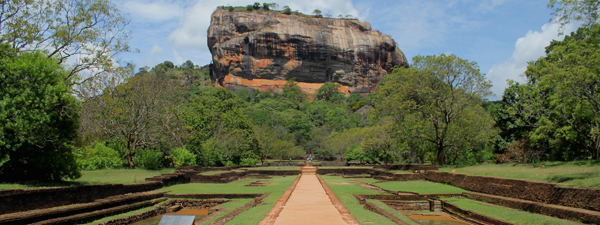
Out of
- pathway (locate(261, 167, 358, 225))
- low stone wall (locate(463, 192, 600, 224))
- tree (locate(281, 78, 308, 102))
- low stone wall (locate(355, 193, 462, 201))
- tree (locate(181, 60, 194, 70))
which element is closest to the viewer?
low stone wall (locate(463, 192, 600, 224))

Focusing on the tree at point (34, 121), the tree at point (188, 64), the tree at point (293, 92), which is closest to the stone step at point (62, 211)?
the tree at point (34, 121)

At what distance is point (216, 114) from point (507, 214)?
29.7 meters

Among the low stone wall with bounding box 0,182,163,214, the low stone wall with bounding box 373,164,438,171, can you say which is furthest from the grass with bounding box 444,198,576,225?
the low stone wall with bounding box 0,182,163,214

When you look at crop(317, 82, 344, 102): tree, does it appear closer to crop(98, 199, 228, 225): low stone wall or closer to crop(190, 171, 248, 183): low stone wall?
crop(190, 171, 248, 183): low stone wall

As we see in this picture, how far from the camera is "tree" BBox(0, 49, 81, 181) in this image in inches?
382

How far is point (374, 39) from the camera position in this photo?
108m

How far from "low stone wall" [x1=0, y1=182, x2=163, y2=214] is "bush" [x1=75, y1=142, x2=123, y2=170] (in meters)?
7.08

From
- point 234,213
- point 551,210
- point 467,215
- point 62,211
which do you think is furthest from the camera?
point 467,215

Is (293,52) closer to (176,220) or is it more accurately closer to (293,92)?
(293,92)

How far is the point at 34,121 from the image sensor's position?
393 inches

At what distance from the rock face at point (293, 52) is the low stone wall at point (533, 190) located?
88.3 meters

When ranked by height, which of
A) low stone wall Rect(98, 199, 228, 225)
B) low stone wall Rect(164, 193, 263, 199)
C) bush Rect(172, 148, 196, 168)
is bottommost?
low stone wall Rect(98, 199, 228, 225)

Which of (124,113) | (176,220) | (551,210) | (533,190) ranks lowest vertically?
(551,210)

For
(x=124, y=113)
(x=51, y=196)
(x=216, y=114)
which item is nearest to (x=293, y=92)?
(x=216, y=114)
